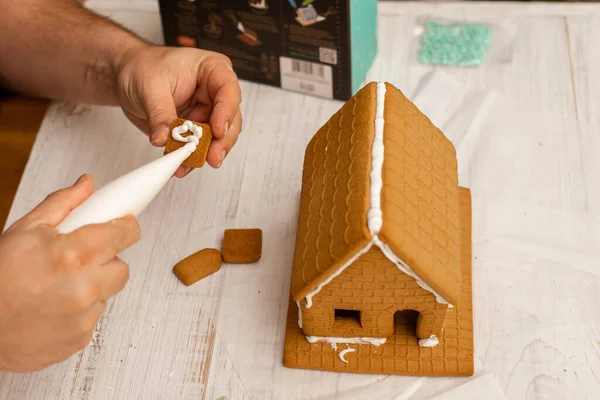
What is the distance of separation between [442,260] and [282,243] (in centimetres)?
32

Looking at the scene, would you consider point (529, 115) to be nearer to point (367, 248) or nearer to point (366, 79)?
point (366, 79)

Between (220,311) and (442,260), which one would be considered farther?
(220,311)

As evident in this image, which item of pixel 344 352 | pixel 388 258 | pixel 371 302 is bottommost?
pixel 344 352

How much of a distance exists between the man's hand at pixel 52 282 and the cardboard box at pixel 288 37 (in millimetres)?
545

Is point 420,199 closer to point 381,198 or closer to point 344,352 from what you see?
point 381,198

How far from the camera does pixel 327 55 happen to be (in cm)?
122

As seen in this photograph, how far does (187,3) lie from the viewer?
1255mm

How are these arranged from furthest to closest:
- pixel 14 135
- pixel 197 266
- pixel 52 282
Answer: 1. pixel 14 135
2. pixel 197 266
3. pixel 52 282

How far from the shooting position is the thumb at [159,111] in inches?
36.9

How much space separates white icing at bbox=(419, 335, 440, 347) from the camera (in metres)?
0.94

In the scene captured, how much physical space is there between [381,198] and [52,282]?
370 mm

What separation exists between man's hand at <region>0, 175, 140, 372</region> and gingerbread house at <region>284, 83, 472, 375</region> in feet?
0.76

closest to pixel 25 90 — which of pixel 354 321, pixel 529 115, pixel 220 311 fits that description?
pixel 220 311

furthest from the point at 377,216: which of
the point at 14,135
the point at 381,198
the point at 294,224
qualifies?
the point at 14,135
